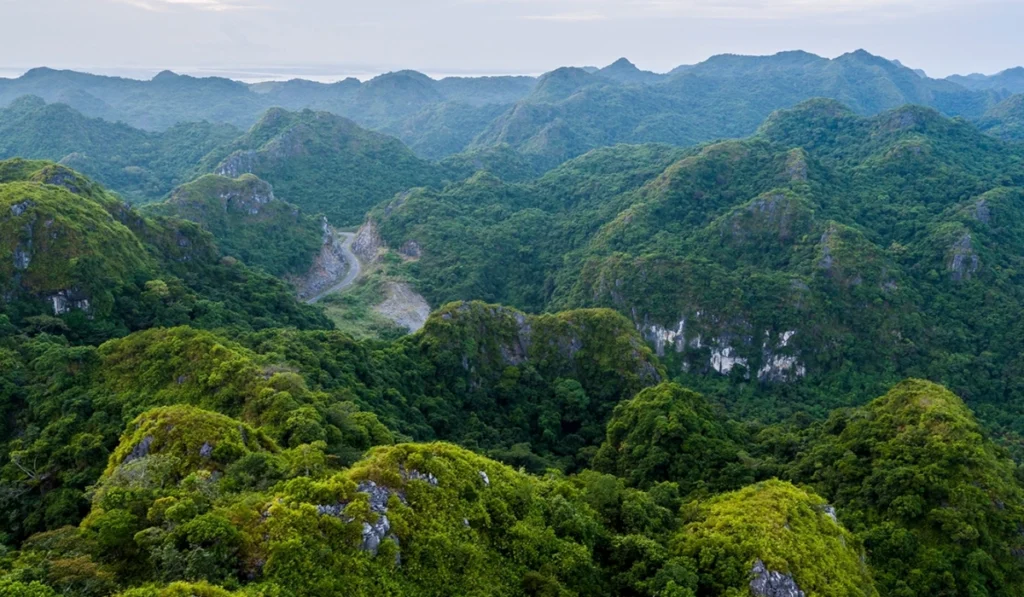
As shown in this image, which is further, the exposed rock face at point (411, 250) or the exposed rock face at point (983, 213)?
the exposed rock face at point (411, 250)

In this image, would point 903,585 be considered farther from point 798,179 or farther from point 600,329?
point 798,179

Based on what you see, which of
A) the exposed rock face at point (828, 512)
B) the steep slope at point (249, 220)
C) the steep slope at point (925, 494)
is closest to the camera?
the exposed rock face at point (828, 512)

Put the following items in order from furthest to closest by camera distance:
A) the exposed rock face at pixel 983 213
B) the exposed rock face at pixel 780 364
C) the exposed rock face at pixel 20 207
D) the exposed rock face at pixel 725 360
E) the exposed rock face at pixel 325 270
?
the exposed rock face at pixel 325 270 < the exposed rock face at pixel 983 213 < the exposed rock face at pixel 725 360 < the exposed rock face at pixel 780 364 < the exposed rock face at pixel 20 207

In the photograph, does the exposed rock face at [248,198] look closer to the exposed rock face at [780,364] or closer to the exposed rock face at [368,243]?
the exposed rock face at [368,243]

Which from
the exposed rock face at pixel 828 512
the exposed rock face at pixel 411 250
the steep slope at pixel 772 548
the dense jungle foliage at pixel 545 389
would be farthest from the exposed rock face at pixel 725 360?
the exposed rock face at pixel 411 250

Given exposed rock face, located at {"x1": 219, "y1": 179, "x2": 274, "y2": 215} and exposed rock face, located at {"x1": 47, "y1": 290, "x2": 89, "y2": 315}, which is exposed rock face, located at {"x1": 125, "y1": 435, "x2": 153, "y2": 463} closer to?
exposed rock face, located at {"x1": 47, "y1": 290, "x2": 89, "y2": 315}

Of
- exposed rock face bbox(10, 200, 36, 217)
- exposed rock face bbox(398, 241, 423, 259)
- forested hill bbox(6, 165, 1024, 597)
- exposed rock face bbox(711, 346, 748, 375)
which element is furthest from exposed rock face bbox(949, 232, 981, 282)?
exposed rock face bbox(10, 200, 36, 217)

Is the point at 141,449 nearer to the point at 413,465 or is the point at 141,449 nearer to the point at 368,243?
the point at 413,465
